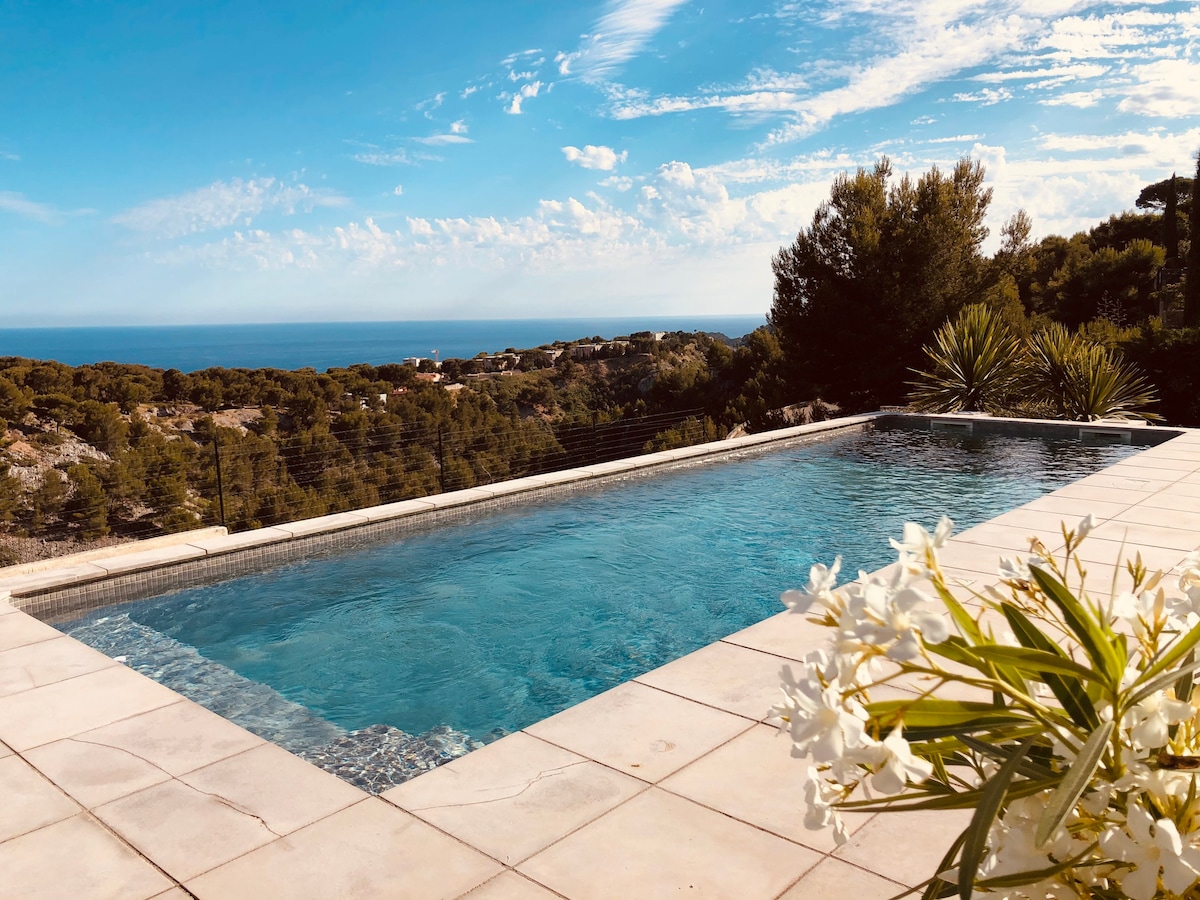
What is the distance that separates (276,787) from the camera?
269 centimetres

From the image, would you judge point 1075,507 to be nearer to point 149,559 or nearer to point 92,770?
point 92,770

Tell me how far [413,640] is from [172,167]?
3663 centimetres

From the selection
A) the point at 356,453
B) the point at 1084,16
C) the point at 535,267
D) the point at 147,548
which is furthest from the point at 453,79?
the point at 147,548

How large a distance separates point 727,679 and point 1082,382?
30.3 feet

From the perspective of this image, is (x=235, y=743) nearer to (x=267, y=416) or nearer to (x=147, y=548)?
(x=147, y=548)

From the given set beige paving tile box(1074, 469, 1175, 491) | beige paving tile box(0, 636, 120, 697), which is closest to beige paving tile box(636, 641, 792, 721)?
beige paving tile box(0, 636, 120, 697)

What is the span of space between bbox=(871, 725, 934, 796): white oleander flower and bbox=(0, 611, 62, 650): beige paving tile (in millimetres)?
4510

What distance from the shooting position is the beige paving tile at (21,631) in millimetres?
4090

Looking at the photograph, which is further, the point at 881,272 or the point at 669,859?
the point at 881,272

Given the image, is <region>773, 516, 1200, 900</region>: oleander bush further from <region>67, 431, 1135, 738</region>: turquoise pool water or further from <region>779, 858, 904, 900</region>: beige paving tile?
<region>67, 431, 1135, 738</region>: turquoise pool water

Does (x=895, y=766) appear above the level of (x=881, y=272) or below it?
below

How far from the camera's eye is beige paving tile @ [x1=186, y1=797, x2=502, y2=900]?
7.01 ft

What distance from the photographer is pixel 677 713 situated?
10.1 feet

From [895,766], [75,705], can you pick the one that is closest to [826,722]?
[895,766]
